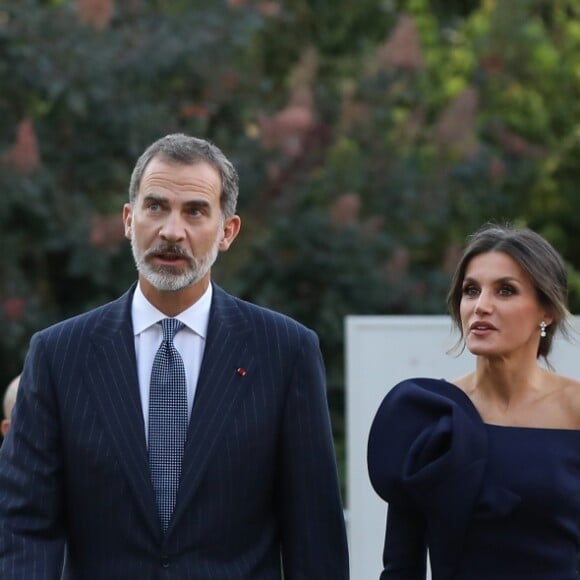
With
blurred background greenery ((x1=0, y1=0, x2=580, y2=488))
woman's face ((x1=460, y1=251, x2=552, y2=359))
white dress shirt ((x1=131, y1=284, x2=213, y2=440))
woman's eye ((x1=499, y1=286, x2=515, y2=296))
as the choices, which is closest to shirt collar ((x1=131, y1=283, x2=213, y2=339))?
white dress shirt ((x1=131, y1=284, x2=213, y2=440))

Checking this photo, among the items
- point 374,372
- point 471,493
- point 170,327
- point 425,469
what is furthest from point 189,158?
point 374,372

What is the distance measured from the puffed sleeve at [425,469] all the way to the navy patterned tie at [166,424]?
0.53m

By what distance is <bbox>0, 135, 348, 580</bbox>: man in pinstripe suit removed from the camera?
4309 mm

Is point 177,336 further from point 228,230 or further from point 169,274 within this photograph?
point 228,230

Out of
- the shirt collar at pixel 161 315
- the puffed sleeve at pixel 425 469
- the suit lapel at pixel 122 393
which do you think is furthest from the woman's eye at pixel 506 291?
the suit lapel at pixel 122 393

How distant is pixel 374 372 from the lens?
280 inches

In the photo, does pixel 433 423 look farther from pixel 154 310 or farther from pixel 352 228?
pixel 352 228

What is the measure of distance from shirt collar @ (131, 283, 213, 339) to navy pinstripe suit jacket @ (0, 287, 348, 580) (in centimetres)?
3

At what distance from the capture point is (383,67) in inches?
468

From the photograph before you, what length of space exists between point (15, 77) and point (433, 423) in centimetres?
669

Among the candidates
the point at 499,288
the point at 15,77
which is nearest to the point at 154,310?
the point at 499,288

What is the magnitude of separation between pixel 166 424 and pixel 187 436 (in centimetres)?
7

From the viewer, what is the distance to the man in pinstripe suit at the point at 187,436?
4.31 meters

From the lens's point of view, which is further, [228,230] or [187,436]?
[228,230]
